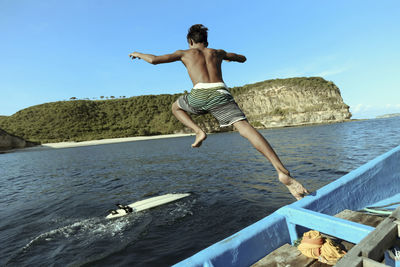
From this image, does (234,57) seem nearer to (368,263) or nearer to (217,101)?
(217,101)

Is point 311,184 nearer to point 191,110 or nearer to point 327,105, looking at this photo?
point 191,110

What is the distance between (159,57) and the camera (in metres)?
2.92

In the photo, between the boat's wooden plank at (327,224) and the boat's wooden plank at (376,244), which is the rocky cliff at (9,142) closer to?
the boat's wooden plank at (327,224)

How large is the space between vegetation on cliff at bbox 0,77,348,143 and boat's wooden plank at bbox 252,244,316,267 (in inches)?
4734

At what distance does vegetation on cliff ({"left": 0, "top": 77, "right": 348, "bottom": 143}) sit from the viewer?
114 meters

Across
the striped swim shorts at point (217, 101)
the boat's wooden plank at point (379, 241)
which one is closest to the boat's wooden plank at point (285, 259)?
the boat's wooden plank at point (379, 241)

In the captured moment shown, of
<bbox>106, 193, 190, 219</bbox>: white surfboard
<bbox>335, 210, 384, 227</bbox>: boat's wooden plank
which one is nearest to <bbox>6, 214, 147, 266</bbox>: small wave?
<bbox>106, 193, 190, 219</bbox>: white surfboard

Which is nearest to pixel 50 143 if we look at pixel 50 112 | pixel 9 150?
pixel 9 150

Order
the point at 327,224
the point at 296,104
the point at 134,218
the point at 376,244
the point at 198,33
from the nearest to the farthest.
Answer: the point at 376,244
the point at 327,224
the point at 198,33
the point at 134,218
the point at 296,104

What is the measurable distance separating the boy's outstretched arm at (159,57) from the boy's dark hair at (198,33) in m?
0.33

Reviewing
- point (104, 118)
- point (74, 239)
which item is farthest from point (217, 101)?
point (104, 118)

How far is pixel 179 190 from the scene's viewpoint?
48.0 ft

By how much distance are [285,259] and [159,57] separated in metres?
2.92

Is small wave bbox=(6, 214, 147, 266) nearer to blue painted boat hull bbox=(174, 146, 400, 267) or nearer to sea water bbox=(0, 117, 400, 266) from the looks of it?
sea water bbox=(0, 117, 400, 266)
